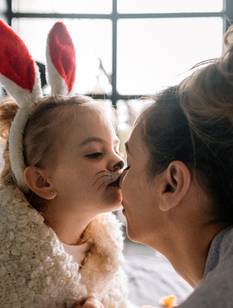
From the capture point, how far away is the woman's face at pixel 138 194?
709mm

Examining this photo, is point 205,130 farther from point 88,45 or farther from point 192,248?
point 88,45

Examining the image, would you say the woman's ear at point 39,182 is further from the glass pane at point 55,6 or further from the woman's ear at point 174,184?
the glass pane at point 55,6

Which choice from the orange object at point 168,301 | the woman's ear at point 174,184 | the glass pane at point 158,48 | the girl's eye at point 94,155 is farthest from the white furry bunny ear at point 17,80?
the glass pane at point 158,48

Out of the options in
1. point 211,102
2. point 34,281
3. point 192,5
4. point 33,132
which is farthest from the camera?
point 192,5

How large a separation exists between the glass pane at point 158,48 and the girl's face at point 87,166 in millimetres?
987

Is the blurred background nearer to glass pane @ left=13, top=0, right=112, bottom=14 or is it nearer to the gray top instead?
glass pane @ left=13, top=0, right=112, bottom=14

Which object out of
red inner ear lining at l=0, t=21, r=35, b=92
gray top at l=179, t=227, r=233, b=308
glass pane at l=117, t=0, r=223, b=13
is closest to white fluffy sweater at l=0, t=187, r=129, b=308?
red inner ear lining at l=0, t=21, r=35, b=92

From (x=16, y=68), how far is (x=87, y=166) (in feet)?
0.86

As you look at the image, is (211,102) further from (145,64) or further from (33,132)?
(145,64)

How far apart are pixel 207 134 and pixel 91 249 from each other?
1.59ft

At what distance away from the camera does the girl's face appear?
88 centimetres

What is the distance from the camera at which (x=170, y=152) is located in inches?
26.0

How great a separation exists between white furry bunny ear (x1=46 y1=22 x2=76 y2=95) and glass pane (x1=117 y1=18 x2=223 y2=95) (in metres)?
0.88

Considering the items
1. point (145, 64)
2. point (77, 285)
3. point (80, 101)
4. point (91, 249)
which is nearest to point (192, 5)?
point (145, 64)
